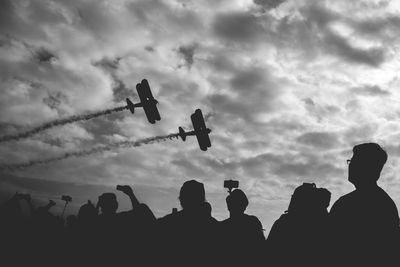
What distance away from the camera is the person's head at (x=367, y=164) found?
4.89 metres

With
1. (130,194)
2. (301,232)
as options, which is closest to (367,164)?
(301,232)

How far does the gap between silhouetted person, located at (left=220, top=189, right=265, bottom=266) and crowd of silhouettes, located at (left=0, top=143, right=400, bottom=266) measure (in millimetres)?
18

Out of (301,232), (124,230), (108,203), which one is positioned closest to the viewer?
(301,232)

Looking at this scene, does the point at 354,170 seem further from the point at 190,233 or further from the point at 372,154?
the point at 190,233

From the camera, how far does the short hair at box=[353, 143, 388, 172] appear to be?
491 cm

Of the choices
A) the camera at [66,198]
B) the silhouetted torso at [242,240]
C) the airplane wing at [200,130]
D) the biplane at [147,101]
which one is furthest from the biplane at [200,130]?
the silhouetted torso at [242,240]

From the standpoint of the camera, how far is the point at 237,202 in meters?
7.12

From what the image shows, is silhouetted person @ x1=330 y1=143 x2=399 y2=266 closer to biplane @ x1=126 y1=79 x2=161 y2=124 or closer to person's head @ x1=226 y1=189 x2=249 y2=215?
person's head @ x1=226 y1=189 x2=249 y2=215

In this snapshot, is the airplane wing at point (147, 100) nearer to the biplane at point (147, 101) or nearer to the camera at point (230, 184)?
the biplane at point (147, 101)

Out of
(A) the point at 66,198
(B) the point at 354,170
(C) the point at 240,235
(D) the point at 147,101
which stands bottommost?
(C) the point at 240,235

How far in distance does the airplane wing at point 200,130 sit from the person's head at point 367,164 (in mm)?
13967

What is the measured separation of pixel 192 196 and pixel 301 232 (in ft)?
5.81

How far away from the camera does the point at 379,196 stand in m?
4.77

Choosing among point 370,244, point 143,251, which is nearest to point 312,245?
point 370,244
